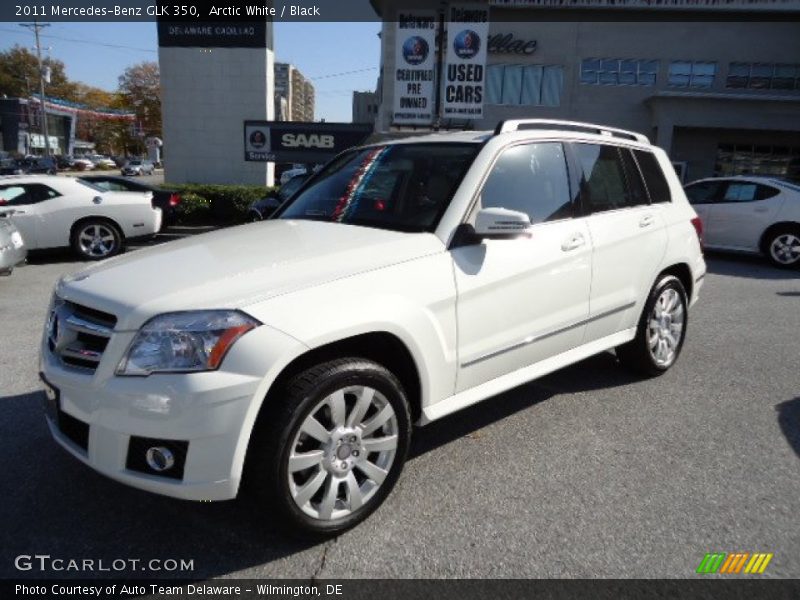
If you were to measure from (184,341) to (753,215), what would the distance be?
11116 mm

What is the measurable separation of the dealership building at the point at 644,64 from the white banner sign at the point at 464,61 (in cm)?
1565

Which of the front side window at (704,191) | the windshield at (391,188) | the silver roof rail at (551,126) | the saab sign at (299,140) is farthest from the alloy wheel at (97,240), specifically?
the front side window at (704,191)

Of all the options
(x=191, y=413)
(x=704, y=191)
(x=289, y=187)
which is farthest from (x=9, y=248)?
(x=704, y=191)

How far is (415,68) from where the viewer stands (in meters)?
17.2

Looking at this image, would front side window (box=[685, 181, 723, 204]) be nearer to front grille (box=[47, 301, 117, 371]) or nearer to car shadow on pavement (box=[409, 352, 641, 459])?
car shadow on pavement (box=[409, 352, 641, 459])

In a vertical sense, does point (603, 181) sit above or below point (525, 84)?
below

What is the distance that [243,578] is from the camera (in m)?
2.45

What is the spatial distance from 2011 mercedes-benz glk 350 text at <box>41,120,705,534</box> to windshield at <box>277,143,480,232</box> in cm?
1

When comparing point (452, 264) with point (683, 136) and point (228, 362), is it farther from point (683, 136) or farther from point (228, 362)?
point (683, 136)

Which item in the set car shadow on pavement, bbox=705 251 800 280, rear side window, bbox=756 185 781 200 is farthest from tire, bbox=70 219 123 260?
rear side window, bbox=756 185 781 200

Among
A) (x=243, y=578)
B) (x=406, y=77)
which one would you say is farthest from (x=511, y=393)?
(x=406, y=77)

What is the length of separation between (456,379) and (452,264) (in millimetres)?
578

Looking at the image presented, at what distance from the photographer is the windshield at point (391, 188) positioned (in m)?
3.29

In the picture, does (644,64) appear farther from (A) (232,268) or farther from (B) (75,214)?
(A) (232,268)
